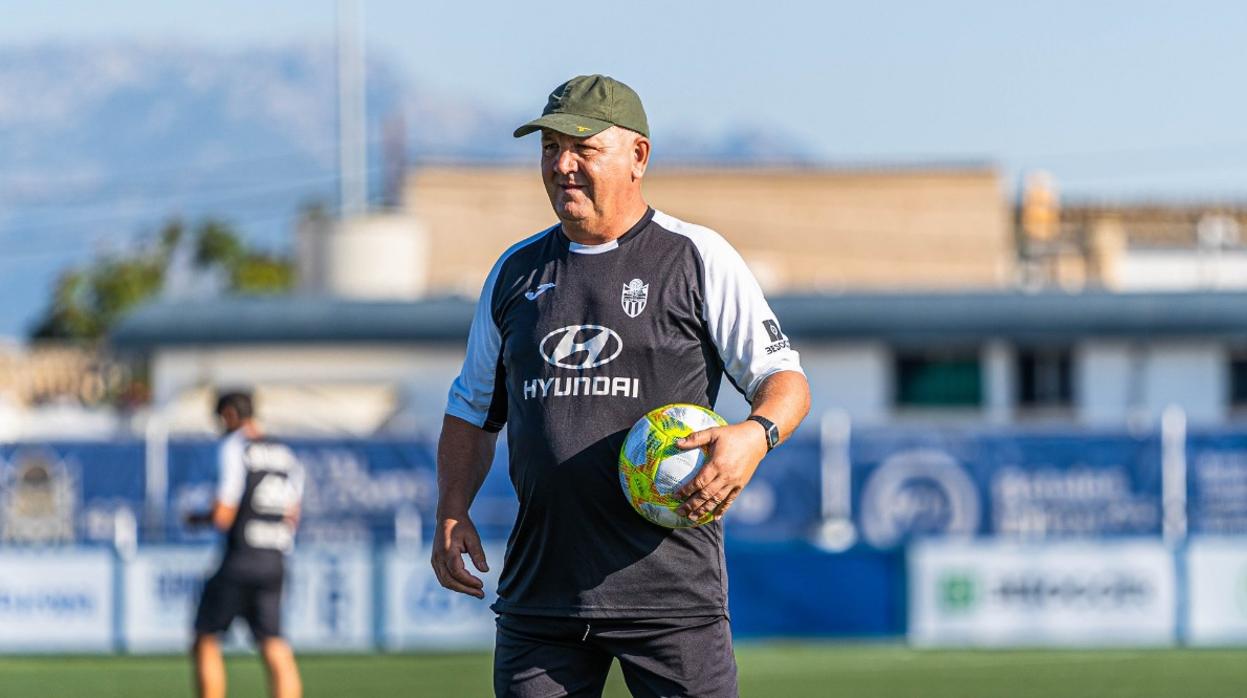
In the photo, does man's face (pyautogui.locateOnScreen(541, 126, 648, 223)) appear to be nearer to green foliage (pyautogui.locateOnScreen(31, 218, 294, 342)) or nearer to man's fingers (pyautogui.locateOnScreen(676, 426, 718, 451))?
man's fingers (pyautogui.locateOnScreen(676, 426, 718, 451))

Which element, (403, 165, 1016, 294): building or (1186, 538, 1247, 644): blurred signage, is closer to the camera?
(1186, 538, 1247, 644): blurred signage

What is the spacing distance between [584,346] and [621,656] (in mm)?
787

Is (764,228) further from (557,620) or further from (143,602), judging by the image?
(557,620)

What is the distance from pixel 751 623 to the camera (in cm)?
1923

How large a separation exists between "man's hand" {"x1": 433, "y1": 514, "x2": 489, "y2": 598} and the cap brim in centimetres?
106

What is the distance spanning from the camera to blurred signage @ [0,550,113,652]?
63.0ft

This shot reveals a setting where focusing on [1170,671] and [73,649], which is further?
[73,649]

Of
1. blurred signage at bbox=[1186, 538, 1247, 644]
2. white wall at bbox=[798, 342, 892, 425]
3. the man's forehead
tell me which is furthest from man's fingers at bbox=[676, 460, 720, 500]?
white wall at bbox=[798, 342, 892, 425]

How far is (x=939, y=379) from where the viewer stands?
30.9m

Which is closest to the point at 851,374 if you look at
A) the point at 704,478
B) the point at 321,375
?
the point at 321,375

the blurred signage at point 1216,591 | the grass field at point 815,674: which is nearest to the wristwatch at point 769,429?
the grass field at point 815,674

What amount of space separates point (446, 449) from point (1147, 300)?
2523 centimetres

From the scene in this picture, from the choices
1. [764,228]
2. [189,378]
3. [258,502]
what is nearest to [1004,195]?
[764,228]

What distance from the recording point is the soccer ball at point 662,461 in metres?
5.18
